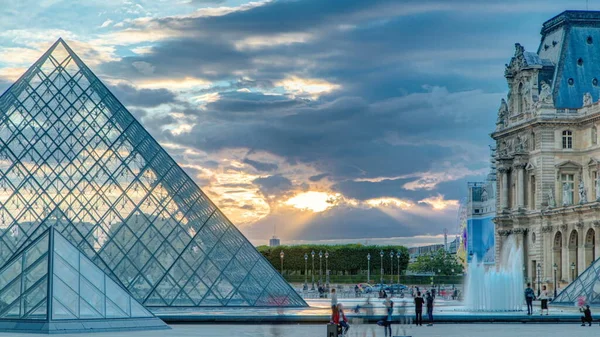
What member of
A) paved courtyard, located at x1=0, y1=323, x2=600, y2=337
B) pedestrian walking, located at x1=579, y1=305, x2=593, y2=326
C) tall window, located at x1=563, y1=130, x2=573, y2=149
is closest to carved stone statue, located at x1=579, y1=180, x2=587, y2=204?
tall window, located at x1=563, y1=130, x2=573, y2=149

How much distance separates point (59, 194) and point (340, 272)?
3590 inches

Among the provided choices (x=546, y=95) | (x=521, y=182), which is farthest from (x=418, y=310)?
(x=521, y=182)

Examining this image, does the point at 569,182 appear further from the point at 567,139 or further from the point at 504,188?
the point at 504,188

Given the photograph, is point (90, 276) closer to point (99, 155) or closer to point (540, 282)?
point (99, 155)

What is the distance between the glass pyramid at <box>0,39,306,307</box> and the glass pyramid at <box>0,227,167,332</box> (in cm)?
1215

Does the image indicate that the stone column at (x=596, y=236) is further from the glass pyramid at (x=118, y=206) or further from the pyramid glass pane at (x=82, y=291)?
the pyramid glass pane at (x=82, y=291)

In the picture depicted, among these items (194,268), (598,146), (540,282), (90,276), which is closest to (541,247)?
(540,282)

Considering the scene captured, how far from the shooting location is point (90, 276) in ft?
85.7

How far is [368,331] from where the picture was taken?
28.5 m

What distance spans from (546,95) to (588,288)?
33.7 meters

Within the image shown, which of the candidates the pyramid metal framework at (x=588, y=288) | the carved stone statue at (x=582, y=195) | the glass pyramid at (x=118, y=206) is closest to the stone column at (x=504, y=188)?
the carved stone statue at (x=582, y=195)

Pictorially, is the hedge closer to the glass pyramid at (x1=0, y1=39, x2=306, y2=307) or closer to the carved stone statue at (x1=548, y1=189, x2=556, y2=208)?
the carved stone statue at (x1=548, y1=189, x2=556, y2=208)

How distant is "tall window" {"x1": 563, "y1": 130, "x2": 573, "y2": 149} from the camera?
75625 millimetres

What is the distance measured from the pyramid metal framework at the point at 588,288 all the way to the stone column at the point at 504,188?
35.4 metres
